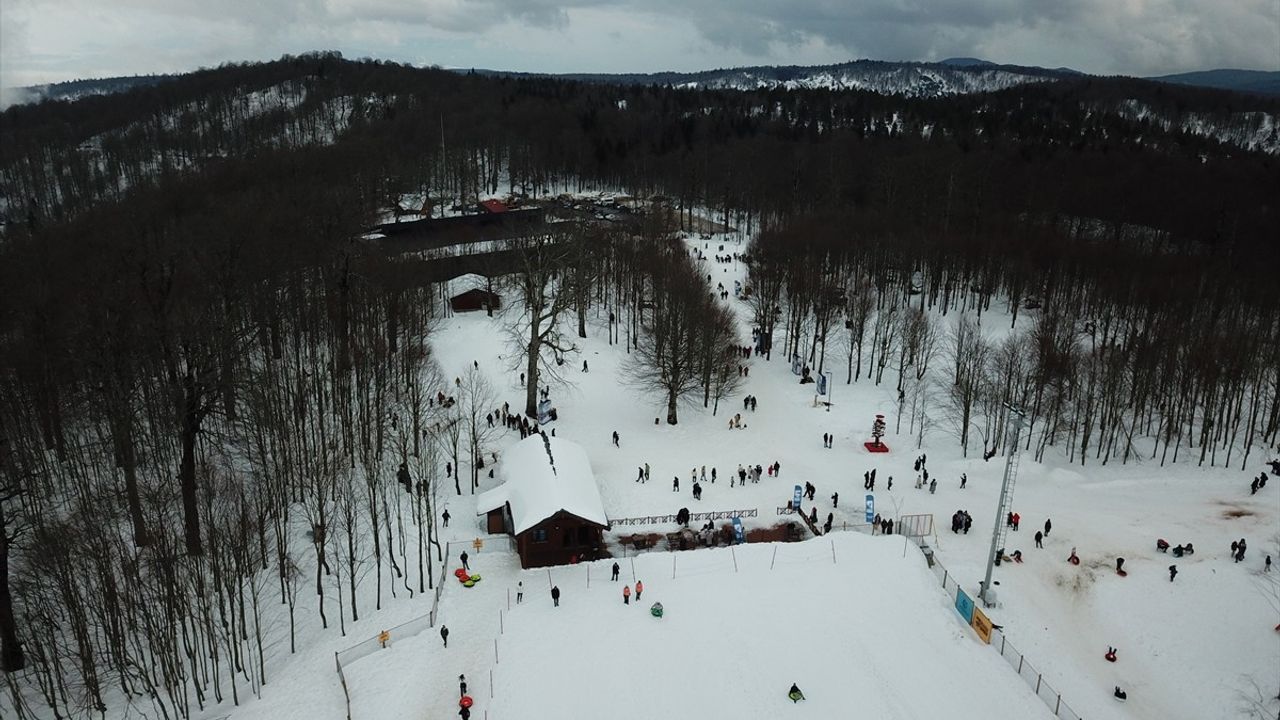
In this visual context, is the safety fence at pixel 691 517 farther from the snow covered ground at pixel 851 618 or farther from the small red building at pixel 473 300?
the small red building at pixel 473 300

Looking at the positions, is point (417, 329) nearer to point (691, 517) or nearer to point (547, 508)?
point (547, 508)

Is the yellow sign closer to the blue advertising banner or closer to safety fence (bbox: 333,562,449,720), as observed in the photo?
the blue advertising banner

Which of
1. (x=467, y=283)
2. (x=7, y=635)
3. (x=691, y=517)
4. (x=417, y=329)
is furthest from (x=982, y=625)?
(x=467, y=283)

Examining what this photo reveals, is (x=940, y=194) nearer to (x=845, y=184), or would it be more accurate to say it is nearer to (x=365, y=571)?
(x=845, y=184)


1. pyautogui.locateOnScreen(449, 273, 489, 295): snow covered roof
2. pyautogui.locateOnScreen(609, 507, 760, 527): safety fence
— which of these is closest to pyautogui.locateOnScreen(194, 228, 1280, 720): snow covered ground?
pyautogui.locateOnScreen(609, 507, 760, 527): safety fence

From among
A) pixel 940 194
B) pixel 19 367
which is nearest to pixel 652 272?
pixel 19 367

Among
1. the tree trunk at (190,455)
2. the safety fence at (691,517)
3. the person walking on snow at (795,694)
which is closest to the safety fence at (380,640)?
the tree trunk at (190,455)
